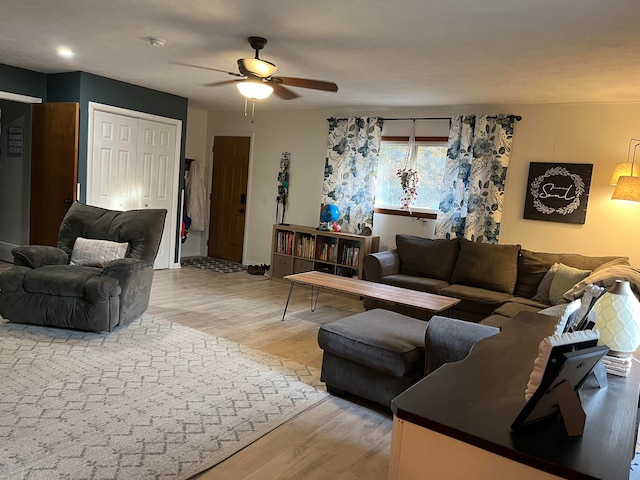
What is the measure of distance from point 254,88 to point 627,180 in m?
3.43

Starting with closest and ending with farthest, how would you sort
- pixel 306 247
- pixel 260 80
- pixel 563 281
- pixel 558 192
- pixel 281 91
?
pixel 260 80 < pixel 281 91 < pixel 563 281 < pixel 558 192 < pixel 306 247

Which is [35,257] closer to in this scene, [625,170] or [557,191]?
[557,191]

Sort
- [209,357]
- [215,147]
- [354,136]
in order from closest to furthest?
[209,357] < [354,136] < [215,147]

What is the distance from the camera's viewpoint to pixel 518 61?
3596mm

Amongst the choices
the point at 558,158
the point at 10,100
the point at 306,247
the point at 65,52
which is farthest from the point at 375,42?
the point at 10,100

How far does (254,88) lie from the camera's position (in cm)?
366

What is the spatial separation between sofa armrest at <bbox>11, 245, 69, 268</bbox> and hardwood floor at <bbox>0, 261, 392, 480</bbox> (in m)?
0.96

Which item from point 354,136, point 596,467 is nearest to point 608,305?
point 596,467

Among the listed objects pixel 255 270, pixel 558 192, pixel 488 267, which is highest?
pixel 558 192

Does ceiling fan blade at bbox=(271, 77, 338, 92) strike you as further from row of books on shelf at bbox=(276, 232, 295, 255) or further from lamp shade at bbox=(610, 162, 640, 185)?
row of books on shelf at bbox=(276, 232, 295, 255)

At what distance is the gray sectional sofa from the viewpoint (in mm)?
4434

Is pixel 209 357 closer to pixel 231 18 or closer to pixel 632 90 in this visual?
pixel 231 18

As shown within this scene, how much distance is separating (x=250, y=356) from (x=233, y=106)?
4.45m

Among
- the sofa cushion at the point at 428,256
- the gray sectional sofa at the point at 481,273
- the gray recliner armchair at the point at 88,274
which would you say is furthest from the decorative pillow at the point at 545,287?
the gray recliner armchair at the point at 88,274
